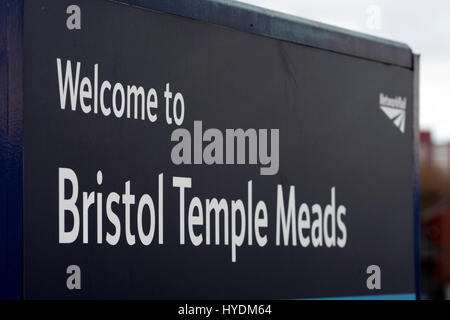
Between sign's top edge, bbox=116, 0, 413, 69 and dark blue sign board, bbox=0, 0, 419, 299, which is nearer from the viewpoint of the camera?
dark blue sign board, bbox=0, 0, 419, 299

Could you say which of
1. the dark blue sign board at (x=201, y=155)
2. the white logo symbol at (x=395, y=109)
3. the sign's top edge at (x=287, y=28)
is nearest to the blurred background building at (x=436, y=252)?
the white logo symbol at (x=395, y=109)

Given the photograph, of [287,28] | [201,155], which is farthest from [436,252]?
[201,155]

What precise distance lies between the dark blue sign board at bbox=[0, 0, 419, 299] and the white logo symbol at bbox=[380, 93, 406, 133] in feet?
0.04

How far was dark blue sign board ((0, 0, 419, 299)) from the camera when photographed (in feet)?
13.7

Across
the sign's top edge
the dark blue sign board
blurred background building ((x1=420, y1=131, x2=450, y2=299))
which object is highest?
the sign's top edge

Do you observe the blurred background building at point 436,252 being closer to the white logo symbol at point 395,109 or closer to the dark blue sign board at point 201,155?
the white logo symbol at point 395,109

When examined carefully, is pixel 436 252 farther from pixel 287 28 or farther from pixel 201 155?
pixel 201 155

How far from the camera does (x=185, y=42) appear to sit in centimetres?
495

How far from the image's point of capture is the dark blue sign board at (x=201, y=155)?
13.7 ft

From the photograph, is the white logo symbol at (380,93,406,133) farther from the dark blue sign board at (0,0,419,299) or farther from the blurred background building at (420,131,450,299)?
the blurred background building at (420,131,450,299)

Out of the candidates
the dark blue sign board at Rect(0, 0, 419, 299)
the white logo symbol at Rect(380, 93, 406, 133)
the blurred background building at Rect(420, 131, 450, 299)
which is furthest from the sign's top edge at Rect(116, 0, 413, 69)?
the blurred background building at Rect(420, 131, 450, 299)

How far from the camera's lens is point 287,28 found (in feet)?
18.2

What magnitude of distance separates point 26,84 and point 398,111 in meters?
2.94

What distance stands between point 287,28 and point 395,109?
1.15m
